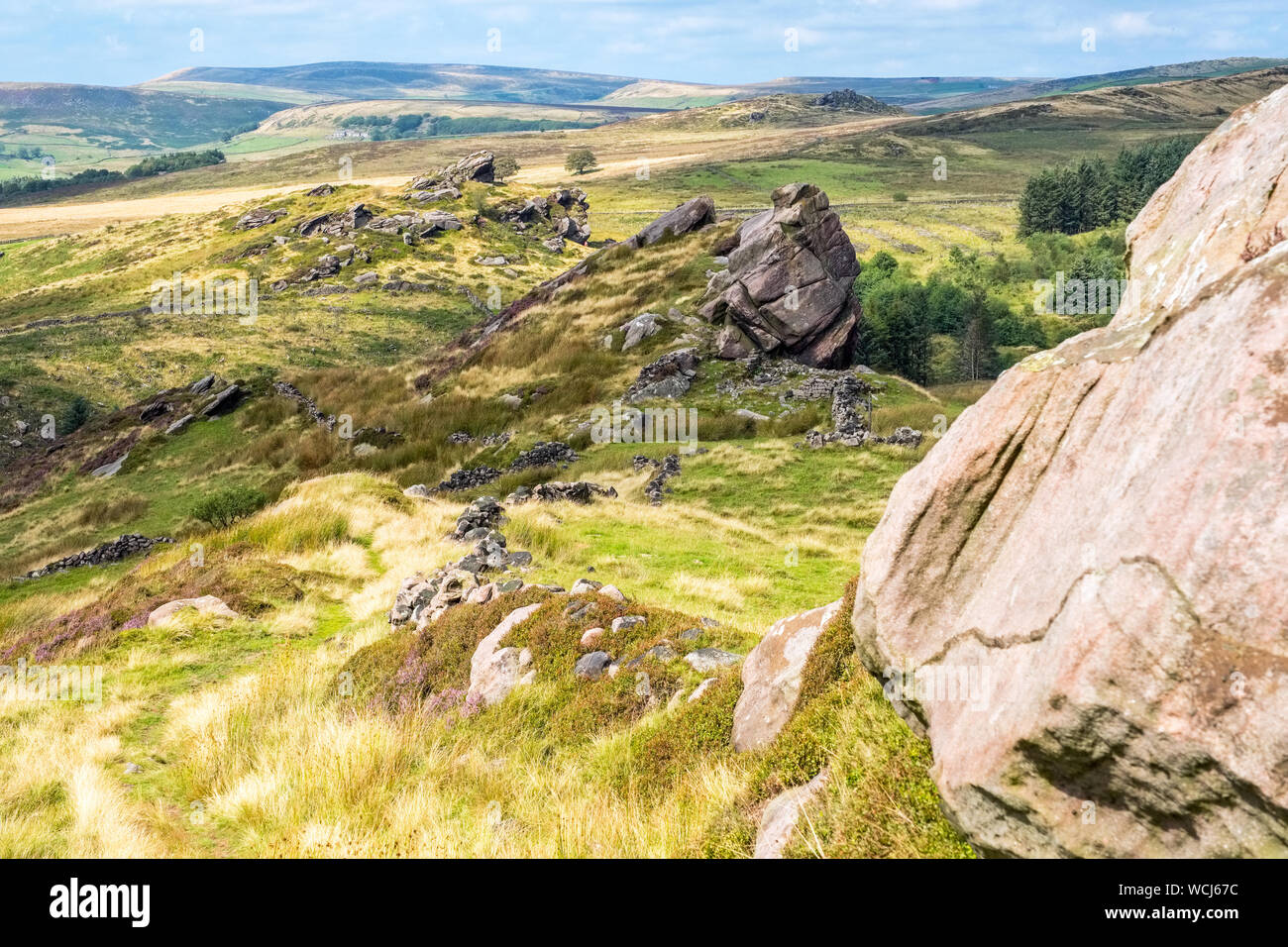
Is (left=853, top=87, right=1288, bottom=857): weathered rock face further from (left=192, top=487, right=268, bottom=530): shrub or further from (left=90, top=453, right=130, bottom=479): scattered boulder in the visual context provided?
(left=90, top=453, right=130, bottom=479): scattered boulder

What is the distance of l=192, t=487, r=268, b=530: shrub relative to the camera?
31609mm

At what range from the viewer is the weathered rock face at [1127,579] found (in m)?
4.28

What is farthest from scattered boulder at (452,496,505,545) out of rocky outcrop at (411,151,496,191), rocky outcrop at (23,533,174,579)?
rocky outcrop at (411,151,496,191)

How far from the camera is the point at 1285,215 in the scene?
19.3 feet

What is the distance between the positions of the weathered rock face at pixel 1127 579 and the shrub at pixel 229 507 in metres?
30.7

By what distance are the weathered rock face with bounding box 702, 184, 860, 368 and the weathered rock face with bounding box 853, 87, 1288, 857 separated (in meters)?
38.6

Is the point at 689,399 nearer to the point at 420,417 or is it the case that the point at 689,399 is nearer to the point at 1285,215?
the point at 420,417

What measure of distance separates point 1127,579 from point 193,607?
19.3 meters

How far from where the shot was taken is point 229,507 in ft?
104

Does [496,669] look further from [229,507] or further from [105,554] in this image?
[105,554]

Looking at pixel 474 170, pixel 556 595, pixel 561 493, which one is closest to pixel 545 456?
pixel 561 493

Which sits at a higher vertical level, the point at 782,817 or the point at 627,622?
the point at 782,817
